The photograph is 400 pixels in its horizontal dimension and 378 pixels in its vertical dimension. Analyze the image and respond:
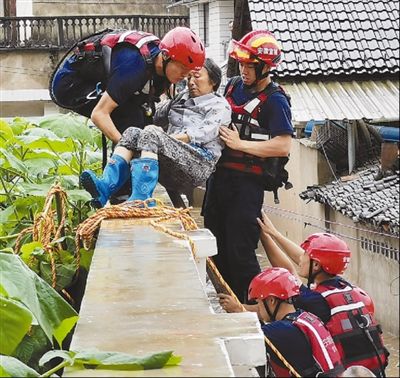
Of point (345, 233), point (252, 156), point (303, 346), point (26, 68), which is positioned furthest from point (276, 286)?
point (26, 68)

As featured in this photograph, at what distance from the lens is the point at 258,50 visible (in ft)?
11.5

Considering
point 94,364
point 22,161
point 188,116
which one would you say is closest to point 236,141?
point 188,116

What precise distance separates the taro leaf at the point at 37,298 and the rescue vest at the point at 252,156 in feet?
5.40

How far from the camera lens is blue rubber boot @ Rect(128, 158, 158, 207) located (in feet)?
11.1

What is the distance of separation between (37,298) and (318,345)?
36.6 inches

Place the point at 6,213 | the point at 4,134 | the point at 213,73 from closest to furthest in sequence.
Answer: the point at 6,213
the point at 213,73
the point at 4,134

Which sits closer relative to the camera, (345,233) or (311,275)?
(311,275)

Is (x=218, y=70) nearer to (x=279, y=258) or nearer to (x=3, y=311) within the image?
(x=279, y=258)

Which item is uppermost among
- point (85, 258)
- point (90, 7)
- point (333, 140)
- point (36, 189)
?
point (90, 7)

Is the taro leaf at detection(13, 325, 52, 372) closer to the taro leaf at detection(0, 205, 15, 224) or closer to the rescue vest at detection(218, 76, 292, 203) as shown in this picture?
the taro leaf at detection(0, 205, 15, 224)

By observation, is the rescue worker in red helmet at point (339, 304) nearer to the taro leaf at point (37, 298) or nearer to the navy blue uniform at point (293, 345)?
the navy blue uniform at point (293, 345)

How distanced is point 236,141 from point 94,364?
2155 millimetres

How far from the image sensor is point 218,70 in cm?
383

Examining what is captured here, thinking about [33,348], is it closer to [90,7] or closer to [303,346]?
[303,346]
